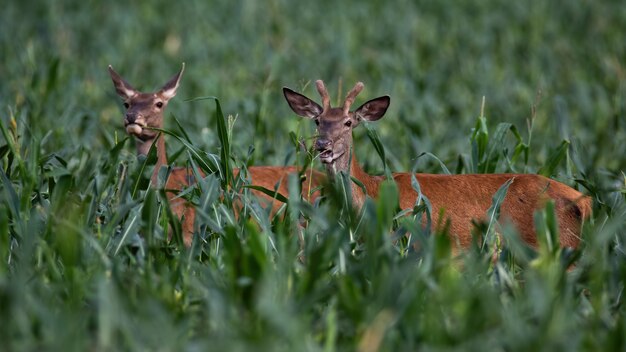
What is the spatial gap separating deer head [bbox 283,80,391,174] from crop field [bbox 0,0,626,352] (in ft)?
0.46

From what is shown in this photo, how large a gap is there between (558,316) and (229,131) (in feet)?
8.50

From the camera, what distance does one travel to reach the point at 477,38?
14.7 metres

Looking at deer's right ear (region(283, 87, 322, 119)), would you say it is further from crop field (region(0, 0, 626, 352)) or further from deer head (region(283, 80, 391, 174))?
crop field (region(0, 0, 626, 352))

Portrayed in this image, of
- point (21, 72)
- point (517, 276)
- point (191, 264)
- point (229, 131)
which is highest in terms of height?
point (21, 72)

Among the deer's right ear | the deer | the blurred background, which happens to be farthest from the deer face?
the deer's right ear

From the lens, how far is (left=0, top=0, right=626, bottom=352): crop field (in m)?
4.11

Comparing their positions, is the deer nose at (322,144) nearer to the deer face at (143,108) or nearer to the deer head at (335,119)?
the deer head at (335,119)

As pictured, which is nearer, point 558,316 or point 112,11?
point 558,316

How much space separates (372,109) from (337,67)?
6035mm

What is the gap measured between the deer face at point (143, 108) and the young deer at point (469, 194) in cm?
134

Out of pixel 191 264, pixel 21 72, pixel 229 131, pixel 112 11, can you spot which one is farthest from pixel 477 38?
pixel 191 264

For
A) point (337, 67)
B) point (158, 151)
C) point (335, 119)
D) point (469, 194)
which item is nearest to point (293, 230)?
point (335, 119)

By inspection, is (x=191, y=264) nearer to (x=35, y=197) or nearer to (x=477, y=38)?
(x=35, y=197)

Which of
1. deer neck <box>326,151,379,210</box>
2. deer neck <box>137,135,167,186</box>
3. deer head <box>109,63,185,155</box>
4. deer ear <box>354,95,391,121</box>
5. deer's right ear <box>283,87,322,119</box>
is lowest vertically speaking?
deer neck <box>326,151,379,210</box>
